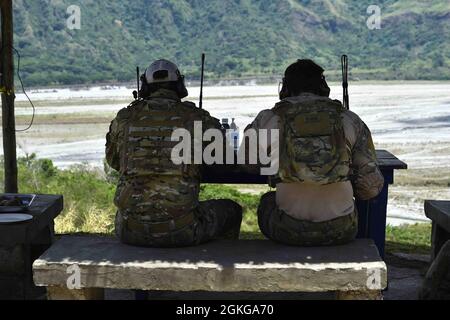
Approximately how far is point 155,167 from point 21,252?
111 cm

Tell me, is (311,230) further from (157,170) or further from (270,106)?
(270,106)

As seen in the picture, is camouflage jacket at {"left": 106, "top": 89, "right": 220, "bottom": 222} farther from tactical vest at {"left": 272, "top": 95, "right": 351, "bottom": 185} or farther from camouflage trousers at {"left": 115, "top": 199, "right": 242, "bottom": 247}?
tactical vest at {"left": 272, "top": 95, "right": 351, "bottom": 185}

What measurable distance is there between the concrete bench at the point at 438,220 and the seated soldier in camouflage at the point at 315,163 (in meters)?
0.71

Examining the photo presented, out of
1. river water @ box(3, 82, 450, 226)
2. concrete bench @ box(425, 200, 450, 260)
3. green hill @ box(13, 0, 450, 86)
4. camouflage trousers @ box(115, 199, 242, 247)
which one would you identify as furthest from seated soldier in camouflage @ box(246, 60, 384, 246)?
green hill @ box(13, 0, 450, 86)

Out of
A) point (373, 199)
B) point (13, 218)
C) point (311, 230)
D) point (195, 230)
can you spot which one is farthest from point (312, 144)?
point (13, 218)

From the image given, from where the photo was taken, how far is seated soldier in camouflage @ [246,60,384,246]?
4.15 metres

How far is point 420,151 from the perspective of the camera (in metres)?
23.1

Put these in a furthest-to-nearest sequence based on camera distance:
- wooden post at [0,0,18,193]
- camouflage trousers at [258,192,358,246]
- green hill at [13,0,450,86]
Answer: green hill at [13,0,450,86], wooden post at [0,0,18,193], camouflage trousers at [258,192,358,246]

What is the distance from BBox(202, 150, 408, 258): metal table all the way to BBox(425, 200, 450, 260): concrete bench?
1.14 feet

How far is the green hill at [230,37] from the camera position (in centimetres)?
6481

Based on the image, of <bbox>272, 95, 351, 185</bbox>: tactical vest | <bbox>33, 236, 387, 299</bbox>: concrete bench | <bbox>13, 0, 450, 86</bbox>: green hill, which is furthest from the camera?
<bbox>13, 0, 450, 86</bbox>: green hill

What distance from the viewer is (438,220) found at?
503cm

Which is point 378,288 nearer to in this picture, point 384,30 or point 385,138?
point 385,138
